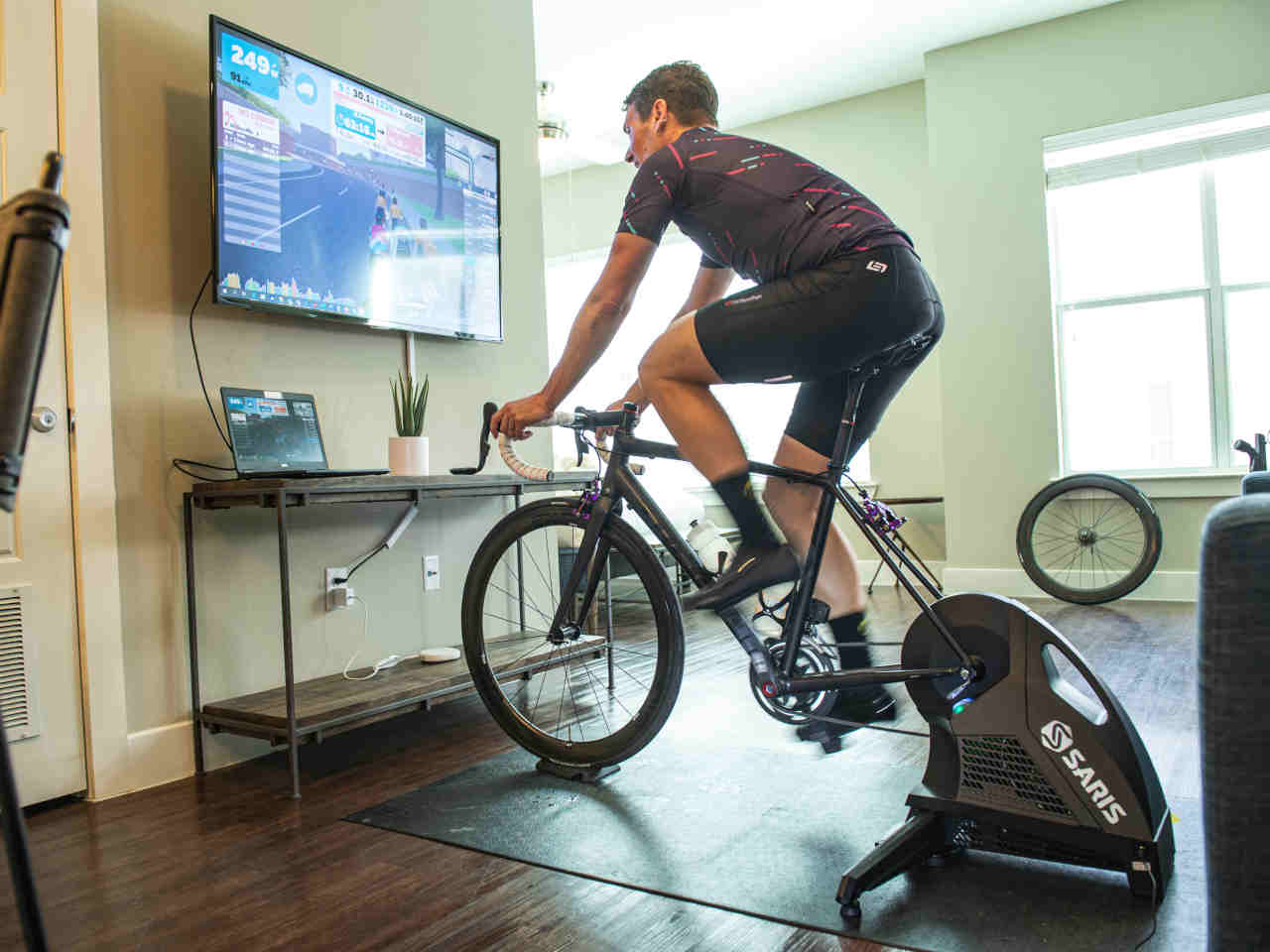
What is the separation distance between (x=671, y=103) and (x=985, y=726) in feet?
4.46

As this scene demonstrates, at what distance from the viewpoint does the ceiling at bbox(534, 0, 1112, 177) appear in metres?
4.71

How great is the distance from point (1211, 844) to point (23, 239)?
0.97 meters

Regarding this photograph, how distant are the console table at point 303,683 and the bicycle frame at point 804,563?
0.57 m

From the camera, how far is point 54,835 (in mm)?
1794

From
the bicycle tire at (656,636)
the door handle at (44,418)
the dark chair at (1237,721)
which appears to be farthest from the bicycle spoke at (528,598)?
the dark chair at (1237,721)

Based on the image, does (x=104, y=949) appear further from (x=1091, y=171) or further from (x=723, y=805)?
(x=1091, y=171)

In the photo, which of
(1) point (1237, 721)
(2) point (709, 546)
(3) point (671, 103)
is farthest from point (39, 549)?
(1) point (1237, 721)

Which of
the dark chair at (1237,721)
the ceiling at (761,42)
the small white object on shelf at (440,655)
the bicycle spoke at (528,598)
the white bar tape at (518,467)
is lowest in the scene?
the small white object on shelf at (440,655)

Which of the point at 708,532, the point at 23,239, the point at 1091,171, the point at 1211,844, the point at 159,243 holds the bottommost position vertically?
the point at 1211,844

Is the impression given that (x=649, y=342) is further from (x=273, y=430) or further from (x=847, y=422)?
(x=847, y=422)

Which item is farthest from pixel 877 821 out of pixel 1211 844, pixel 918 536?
pixel 918 536

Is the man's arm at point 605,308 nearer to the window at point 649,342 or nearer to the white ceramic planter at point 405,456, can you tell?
the white ceramic planter at point 405,456

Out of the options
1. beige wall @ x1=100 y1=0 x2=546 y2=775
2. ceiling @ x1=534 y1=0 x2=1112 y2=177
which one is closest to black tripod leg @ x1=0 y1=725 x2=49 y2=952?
beige wall @ x1=100 y1=0 x2=546 y2=775

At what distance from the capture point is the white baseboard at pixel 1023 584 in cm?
457
